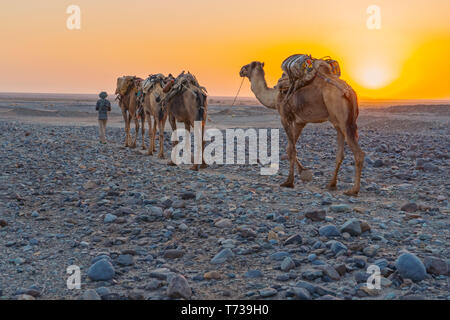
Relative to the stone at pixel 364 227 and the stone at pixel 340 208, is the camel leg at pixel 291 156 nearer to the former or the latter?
the stone at pixel 340 208

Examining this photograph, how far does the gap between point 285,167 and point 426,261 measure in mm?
8188

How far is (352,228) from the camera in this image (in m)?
6.42

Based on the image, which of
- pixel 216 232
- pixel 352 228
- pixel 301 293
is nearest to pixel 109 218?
pixel 216 232

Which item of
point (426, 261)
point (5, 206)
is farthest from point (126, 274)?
point (5, 206)

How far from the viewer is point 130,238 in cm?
650

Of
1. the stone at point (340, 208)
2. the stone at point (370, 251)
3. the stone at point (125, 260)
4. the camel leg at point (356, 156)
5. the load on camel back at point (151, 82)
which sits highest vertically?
the load on camel back at point (151, 82)

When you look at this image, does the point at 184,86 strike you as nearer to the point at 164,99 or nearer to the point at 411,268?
the point at 164,99

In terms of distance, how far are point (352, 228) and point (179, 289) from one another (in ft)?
9.92

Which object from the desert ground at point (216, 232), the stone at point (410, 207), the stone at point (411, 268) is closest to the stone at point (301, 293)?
the desert ground at point (216, 232)

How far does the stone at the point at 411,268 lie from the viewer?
191 inches

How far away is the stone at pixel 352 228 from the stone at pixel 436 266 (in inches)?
53.0

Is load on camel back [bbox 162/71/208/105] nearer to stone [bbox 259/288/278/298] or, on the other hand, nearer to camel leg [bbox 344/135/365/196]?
camel leg [bbox 344/135/365/196]

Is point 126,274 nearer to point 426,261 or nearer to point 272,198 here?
point 426,261

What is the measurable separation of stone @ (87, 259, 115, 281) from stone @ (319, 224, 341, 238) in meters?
3.04
